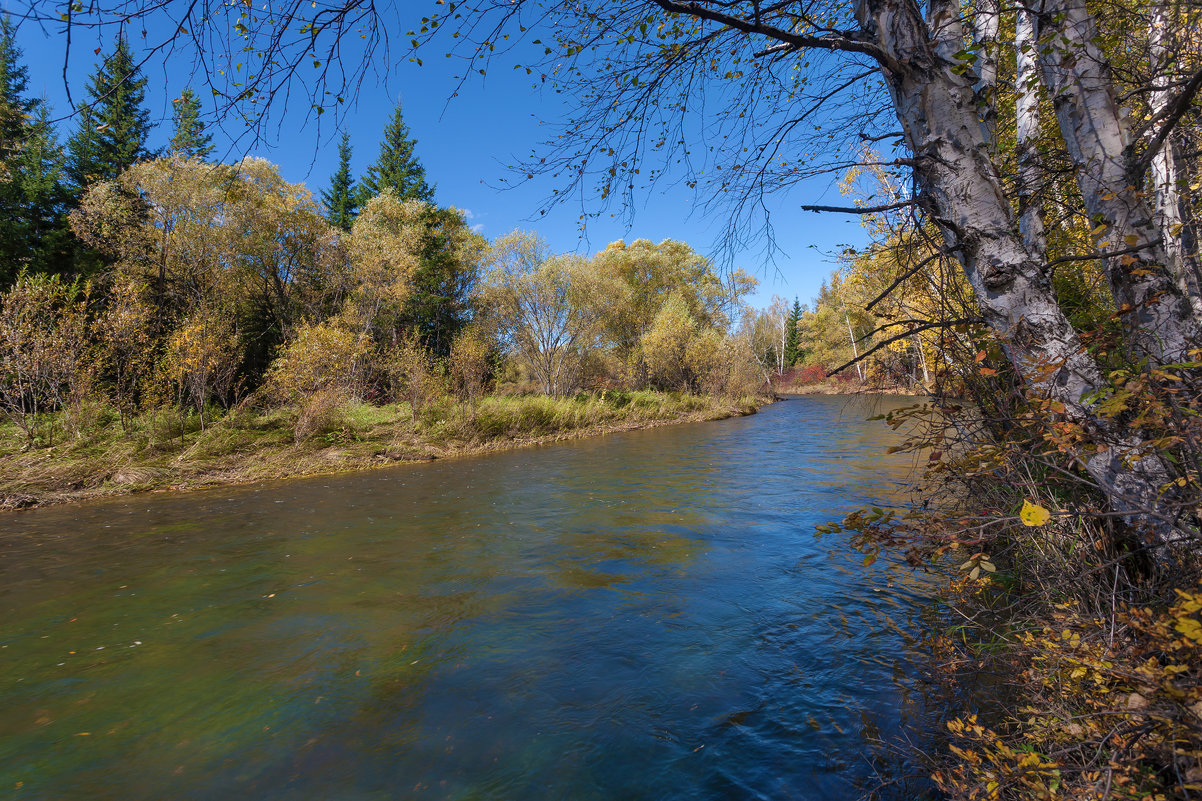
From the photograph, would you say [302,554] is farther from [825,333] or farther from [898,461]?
[825,333]

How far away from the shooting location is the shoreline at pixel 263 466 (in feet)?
32.8

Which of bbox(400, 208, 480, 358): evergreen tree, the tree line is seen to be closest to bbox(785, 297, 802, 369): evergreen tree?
the tree line

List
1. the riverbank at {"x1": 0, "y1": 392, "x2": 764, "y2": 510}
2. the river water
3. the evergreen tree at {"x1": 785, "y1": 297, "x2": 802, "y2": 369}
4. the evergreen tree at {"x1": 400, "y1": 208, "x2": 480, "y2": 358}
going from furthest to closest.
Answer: the evergreen tree at {"x1": 785, "y1": 297, "x2": 802, "y2": 369} → the evergreen tree at {"x1": 400, "y1": 208, "x2": 480, "y2": 358} → the riverbank at {"x1": 0, "y1": 392, "x2": 764, "y2": 510} → the river water

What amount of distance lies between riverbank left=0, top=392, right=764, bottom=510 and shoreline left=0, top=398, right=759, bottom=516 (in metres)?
0.02

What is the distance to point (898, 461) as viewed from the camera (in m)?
11.8

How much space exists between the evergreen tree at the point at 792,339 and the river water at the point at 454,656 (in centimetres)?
5497

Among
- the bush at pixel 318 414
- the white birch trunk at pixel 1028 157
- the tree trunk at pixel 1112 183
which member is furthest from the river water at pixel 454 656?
the bush at pixel 318 414

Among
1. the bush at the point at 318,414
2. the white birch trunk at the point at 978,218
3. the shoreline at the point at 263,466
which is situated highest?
the white birch trunk at the point at 978,218

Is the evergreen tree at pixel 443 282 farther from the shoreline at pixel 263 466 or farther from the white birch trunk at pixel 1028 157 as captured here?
the white birch trunk at pixel 1028 157

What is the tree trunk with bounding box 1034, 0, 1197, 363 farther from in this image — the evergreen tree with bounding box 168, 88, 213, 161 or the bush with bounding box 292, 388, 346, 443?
the bush with bounding box 292, 388, 346, 443

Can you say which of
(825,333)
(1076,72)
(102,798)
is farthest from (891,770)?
(825,333)

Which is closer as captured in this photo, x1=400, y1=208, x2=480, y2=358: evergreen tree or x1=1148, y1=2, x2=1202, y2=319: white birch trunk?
x1=1148, y1=2, x2=1202, y2=319: white birch trunk

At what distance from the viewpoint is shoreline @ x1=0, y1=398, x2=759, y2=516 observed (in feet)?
32.8

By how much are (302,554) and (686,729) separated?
5720 mm
